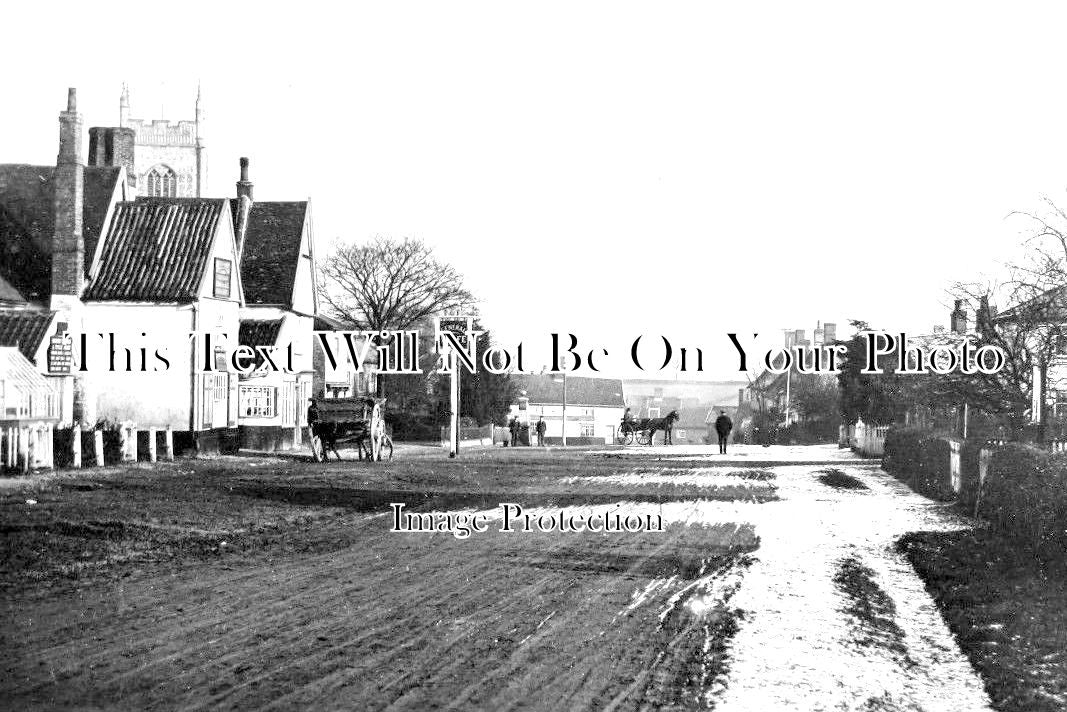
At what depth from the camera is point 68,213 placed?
3388 centimetres

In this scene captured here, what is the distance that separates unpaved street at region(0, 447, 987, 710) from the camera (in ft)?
22.4

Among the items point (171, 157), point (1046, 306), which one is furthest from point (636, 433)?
point (171, 157)

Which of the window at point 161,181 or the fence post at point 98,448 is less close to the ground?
the window at point 161,181

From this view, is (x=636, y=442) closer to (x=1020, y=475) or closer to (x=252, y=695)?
(x=1020, y=475)

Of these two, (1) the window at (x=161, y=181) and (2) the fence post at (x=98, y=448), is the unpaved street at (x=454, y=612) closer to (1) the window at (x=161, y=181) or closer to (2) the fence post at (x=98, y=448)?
(2) the fence post at (x=98, y=448)

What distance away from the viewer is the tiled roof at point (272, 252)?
155ft

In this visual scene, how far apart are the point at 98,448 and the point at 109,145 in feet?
75.4

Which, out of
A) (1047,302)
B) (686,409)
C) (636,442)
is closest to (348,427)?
(1047,302)

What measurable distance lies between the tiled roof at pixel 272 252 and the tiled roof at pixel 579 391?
67474 mm

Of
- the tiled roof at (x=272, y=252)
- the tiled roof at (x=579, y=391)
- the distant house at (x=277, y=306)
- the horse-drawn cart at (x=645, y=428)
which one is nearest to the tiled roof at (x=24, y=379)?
the distant house at (x=277, y=306)

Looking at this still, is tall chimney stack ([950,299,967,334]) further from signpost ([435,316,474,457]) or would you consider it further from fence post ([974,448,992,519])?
signpost ([435,316,474,457])

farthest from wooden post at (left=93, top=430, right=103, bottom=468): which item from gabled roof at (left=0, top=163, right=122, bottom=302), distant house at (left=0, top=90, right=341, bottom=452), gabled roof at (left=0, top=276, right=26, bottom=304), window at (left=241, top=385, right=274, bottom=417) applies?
window at (left=241, top=385, right=274, bottom=417)

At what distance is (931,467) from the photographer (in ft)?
80.9

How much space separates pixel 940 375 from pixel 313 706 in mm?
27071
